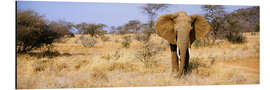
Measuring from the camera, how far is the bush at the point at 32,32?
7.77 m

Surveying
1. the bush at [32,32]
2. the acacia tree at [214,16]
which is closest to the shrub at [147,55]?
the bush at [32,32]

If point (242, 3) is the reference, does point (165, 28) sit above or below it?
below

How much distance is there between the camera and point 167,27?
7441 millimetres

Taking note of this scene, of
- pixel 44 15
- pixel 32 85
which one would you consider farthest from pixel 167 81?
pixel 44 15

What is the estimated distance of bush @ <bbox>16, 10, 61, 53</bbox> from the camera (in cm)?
777

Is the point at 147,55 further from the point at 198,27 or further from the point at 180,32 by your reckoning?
the point at 180,32

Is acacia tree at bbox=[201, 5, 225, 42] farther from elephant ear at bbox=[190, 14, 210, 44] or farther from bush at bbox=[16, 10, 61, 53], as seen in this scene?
bush at bbox=[16, 10, 61, 53]

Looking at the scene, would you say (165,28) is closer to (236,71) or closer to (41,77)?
(236,71)

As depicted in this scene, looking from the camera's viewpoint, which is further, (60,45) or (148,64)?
(60,45)

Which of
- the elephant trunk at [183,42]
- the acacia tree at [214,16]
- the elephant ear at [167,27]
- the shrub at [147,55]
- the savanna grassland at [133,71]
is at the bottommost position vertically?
the savanna grassland at [133,71]

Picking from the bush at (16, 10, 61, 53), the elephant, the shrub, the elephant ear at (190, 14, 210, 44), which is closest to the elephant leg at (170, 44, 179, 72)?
the elephant

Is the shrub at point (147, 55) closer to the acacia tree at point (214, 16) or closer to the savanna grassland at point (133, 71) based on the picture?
the savanna grassland at point (133, 71)

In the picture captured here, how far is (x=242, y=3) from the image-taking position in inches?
339

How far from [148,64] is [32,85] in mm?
3704
